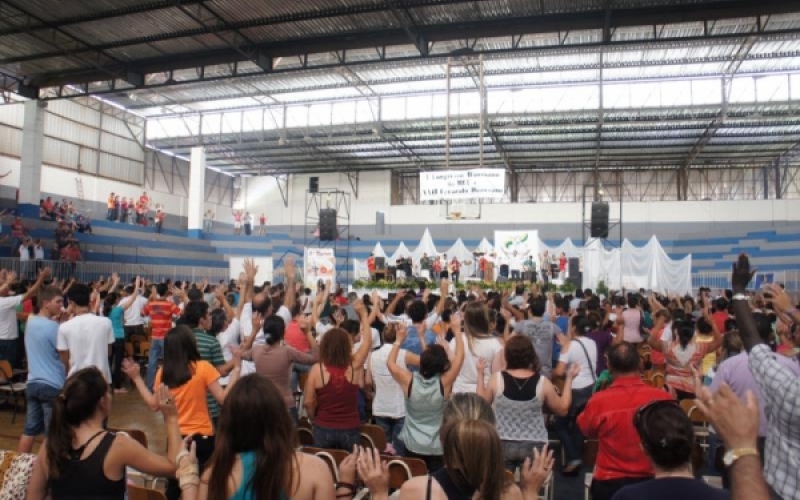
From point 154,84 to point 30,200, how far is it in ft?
22.0

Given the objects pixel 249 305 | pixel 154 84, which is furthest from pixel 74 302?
pixel 154 84

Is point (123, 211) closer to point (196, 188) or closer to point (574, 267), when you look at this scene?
point (196, 188)

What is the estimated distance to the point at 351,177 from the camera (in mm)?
33062

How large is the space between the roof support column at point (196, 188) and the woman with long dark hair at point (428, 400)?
24.1 metres

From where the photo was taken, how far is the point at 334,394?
3.78 metres

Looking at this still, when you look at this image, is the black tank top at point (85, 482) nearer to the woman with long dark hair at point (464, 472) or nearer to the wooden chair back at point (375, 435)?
the woman with long dark hair at point (464, 472)

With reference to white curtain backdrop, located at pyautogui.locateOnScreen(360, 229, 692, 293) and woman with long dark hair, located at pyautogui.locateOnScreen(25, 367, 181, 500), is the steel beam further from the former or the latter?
woman with long dark hair, located at pyautogui.locateOnScreen(25, 367, 181, 500)

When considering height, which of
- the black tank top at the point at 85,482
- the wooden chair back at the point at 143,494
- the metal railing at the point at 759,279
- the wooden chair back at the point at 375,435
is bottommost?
the wooden chair back at the point at 375,435

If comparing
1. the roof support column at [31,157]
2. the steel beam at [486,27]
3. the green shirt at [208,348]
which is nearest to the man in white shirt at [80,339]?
the green shirt at [208,348]

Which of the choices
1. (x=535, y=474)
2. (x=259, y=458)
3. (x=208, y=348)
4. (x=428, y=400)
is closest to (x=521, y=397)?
(x=428, y=400)

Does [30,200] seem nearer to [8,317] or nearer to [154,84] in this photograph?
[154,84]

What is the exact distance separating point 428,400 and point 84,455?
1.96 m

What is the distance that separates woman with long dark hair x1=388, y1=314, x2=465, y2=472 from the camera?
3.68 metres

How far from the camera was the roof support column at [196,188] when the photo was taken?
85.1 ft
